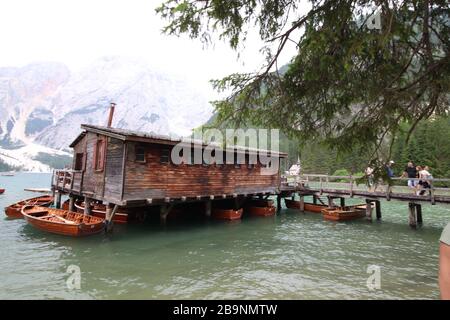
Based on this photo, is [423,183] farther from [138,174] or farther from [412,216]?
[138,174]

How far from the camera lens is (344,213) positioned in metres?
22.3

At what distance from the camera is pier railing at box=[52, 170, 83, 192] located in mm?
19938

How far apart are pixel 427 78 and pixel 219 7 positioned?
496cm

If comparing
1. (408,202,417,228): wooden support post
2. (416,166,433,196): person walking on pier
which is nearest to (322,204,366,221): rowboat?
(408,202,417,228): wooden support post

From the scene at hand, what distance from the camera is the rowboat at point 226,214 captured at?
22266mm

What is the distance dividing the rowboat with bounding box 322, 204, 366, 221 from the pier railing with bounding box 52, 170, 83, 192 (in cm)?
1801

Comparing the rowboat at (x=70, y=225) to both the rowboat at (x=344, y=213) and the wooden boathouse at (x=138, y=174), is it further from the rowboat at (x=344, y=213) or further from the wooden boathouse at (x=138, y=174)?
the rowboat at (x=344, y=213)

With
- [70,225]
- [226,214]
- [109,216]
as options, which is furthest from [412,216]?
[70,225]

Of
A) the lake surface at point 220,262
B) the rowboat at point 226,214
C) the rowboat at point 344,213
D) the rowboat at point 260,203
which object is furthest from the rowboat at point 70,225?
the rowboat at point 344,213

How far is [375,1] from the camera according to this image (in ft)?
21.2

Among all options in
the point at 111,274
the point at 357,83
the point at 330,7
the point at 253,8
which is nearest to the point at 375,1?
the point at 330,7

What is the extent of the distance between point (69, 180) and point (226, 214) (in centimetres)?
1213

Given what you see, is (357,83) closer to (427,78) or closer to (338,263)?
(427,78)

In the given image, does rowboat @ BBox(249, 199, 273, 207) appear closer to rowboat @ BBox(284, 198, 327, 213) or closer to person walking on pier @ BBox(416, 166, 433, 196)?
rowboat @ BBox(284, 198, 327, 213)
